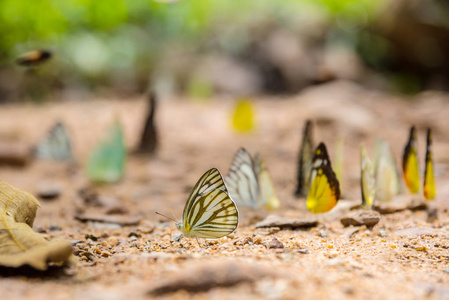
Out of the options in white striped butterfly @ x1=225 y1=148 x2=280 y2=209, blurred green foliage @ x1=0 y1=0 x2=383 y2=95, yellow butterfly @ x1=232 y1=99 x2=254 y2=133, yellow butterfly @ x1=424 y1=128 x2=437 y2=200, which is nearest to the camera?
yellow butterfly @ x1=424 y1=128 x2=437 y2=200

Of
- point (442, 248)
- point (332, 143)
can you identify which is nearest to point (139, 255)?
point (442, 248)

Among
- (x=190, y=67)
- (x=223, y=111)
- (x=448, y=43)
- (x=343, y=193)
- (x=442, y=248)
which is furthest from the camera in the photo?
(x=190, y=67)

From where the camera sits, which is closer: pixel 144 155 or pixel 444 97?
pixel 144 155

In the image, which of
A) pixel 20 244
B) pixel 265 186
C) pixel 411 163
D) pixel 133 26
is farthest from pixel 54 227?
pixel 133 26

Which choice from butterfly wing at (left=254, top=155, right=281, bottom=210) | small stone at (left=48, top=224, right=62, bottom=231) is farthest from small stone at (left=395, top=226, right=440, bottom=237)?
small stone at (left=48, top=224, right=62, bottom=231)

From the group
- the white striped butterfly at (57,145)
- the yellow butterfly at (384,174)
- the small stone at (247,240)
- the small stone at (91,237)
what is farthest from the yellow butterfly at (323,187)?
the white striped butterfly at (57,145)

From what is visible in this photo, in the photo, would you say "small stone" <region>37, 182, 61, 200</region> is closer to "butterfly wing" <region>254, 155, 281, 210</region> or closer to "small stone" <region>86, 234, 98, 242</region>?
"small stone" <region>86, 234, 98, 242</region>

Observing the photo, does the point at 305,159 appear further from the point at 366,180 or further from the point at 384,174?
the point at 366,180

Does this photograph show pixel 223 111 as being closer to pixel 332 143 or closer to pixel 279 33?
pixel 332 143
